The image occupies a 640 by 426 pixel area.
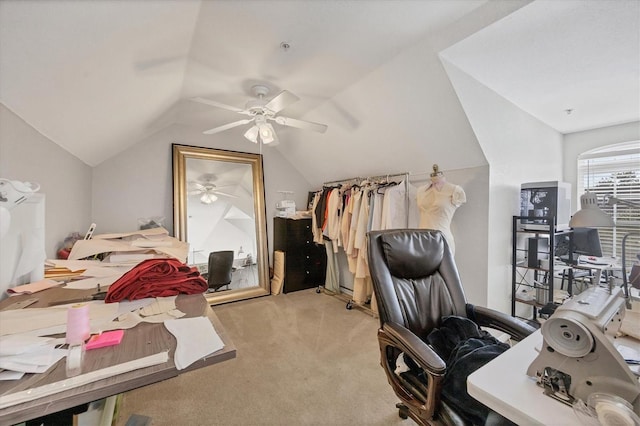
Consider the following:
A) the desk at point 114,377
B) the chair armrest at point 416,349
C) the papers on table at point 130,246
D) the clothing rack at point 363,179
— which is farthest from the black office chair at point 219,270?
the chair armrest at point 416,349

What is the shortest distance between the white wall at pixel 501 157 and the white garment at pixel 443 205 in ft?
1.06

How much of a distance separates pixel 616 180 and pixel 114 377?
178 inches

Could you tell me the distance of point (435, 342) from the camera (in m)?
1.36

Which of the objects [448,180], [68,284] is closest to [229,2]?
[68,284]

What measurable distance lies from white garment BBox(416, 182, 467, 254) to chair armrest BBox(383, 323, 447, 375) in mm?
1389

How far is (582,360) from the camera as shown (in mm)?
696

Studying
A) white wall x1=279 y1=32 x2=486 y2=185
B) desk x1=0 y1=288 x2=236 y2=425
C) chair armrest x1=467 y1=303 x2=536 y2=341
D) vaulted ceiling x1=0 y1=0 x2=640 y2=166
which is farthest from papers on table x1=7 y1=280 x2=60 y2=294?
white wall x1=279 y1=32 x2=486 y2=185

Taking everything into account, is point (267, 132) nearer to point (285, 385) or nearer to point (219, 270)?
point (285, 385)

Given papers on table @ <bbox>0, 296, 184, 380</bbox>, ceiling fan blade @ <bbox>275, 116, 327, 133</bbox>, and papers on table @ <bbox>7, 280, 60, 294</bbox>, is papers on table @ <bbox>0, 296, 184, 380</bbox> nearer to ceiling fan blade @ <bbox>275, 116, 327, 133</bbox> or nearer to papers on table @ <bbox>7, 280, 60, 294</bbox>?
papers on table @ <bbox>7, 280, 60, 294</bbox>

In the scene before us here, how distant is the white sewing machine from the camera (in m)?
0.65

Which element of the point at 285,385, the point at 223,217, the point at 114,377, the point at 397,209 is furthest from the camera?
the point at 223,217

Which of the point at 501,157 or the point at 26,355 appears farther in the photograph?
the point at 501,157

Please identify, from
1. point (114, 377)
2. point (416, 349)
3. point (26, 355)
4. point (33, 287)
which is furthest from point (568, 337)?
point (33, 287)

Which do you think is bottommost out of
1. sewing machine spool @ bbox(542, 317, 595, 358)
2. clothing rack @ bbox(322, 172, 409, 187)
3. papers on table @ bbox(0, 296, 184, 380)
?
papers on table @ bbox(0, 296, 184, 380)
